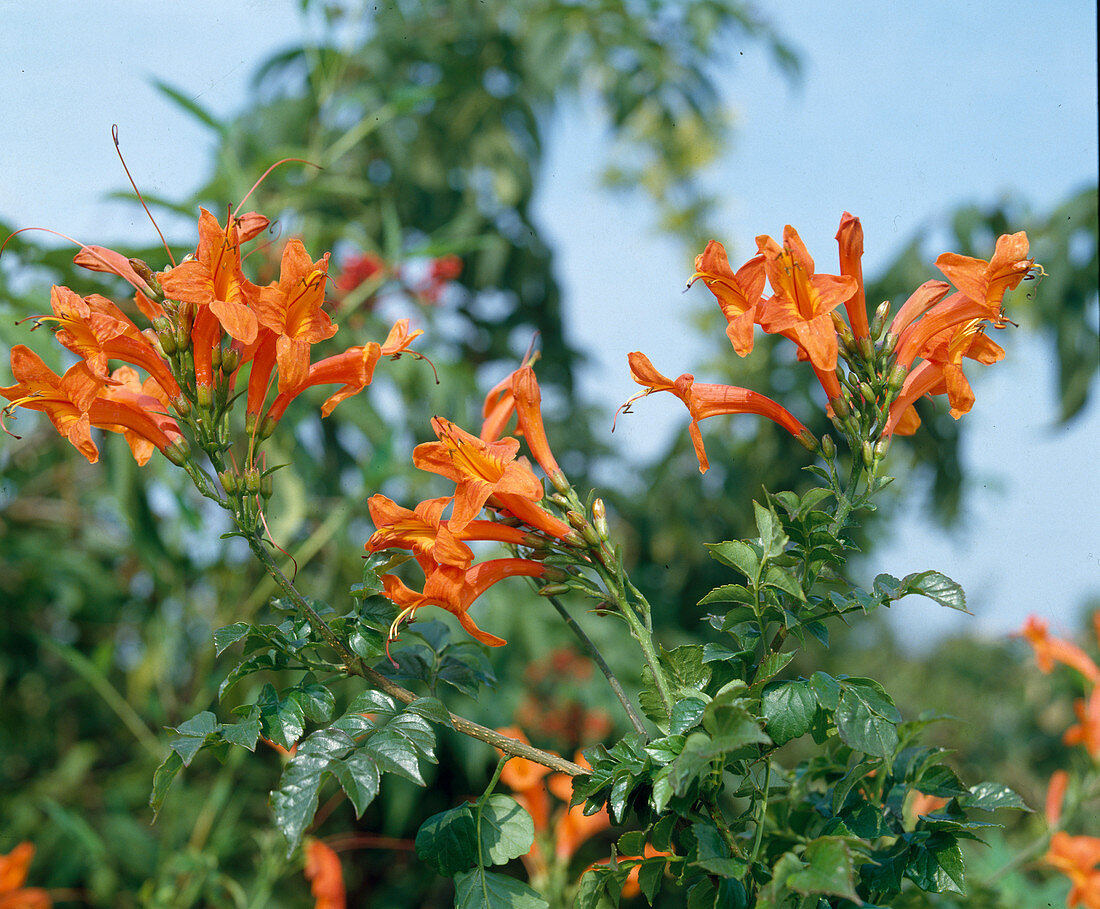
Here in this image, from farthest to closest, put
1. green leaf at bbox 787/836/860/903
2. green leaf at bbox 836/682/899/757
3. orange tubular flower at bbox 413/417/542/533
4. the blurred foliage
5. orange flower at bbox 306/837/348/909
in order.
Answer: the blurred foliage, orange flower at bbox 306/837/348/909, orange tubular flower at bbox 413/417/542/533, green leaf at bbox 836/682/899/757, green leaf at bbox 787/836/860/903

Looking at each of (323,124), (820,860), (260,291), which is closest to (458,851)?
Answer: (820,860)

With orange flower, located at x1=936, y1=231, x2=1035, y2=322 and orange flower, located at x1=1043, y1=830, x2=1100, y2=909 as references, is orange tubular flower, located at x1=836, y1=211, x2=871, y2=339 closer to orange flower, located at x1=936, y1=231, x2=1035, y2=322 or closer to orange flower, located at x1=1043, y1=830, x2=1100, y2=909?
orange flower, located at x1=936, y1=231, x2=1035, y2=322

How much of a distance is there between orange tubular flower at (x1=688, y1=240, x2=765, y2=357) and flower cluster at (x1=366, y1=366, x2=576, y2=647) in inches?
9.7

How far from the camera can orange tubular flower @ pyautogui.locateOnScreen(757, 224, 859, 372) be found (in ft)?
2.67

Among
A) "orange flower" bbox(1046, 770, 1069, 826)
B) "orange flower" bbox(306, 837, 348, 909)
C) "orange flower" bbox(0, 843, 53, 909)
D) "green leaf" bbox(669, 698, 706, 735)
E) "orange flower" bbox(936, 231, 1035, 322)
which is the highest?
"orange flower" bbox(936, 231, 1035, 322)

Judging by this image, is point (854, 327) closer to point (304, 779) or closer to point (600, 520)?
point (600, 520)

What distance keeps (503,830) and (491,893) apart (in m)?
0.06

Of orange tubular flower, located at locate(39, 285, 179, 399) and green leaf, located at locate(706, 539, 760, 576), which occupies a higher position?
orange tubular flower, located at locate(39, 285, 179, 399)

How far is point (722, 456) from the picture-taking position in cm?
341

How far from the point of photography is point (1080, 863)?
4.96 feet

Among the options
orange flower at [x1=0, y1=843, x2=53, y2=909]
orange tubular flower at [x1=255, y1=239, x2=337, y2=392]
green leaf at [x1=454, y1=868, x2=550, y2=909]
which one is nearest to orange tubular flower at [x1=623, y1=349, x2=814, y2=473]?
orange tubular flower at [x1=255, y1=239, x2=337, y2=392]

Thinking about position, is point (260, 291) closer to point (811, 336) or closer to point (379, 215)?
point (811, 336)

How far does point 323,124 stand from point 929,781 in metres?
2.52

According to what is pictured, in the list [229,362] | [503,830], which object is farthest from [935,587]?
[229,362]
